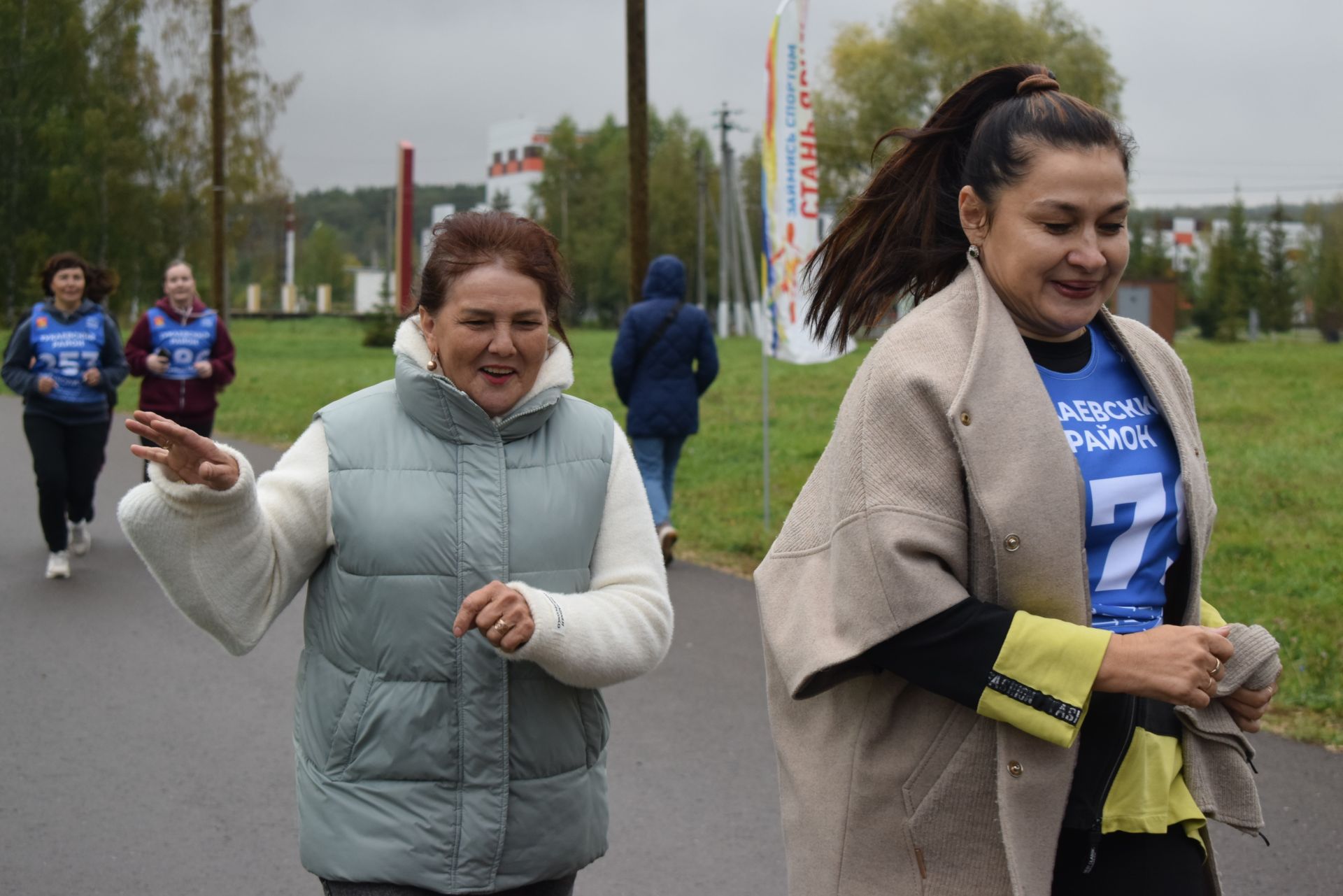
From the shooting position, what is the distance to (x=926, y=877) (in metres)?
2.18

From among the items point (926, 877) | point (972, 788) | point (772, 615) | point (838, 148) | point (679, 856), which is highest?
point (838, 148)

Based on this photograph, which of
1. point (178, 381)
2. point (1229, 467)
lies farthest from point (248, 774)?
point (1229, 467)

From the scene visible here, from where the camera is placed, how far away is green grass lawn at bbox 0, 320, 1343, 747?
8117mm

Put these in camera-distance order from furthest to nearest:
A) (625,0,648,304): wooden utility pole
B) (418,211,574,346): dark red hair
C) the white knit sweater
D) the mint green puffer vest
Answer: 1. (625,0,648,304): wooden utility pole
2. (418,211,574,346): dark red hair
3. the mint green puffer vest
4. the white knit sweater

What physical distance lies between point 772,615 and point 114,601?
23.4 ft

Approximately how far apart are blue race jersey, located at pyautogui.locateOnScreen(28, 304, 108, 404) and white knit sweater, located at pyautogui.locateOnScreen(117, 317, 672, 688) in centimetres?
726

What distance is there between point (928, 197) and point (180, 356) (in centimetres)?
850

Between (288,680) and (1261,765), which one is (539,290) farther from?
(288,680)

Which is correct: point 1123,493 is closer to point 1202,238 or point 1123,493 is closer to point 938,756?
point 938,756

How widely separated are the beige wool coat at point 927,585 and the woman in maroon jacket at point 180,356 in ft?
27.8

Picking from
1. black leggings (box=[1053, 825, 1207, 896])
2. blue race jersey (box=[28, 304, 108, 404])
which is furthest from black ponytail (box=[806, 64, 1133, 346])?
blue race jersey (box=[28, 304, 108, 404])

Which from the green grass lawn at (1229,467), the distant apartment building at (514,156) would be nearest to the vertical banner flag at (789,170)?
the green grass lawn at (1229,467)

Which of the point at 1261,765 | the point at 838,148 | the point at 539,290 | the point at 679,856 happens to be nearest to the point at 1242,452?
the point at 1261,765

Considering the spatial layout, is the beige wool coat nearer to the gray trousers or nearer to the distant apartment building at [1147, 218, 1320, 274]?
the gray trousers
